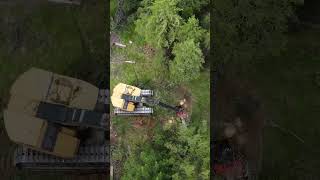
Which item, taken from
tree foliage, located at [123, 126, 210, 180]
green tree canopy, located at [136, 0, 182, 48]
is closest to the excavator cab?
tree foliage, located at [123, 126, 210, 180]

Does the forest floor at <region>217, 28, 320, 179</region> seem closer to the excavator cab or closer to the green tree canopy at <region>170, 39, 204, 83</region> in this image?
the green tree canopy at <region>170, 39, 204, 83</region>

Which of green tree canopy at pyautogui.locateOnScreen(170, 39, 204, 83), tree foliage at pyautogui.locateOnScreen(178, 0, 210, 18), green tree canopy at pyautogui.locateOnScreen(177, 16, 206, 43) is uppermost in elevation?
tree foliage at pyautogui.locateOnScreen(178, 0, 210, 18)

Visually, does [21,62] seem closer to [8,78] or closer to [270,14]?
[8,78]

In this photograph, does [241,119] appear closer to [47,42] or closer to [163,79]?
[163,79]

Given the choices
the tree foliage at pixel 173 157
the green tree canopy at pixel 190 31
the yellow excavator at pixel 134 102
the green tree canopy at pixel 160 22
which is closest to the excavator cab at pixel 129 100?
the yellow excavator at pixel 134 102

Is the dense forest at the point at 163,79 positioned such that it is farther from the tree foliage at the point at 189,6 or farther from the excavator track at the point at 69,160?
the excavator track at the point at 69,160

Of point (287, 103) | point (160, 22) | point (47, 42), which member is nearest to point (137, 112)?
point (160, 22)
